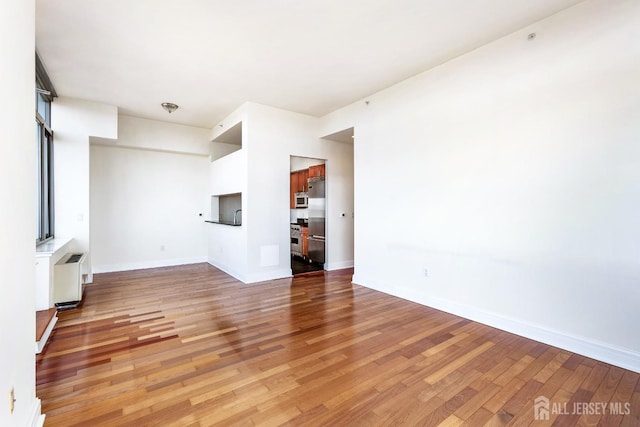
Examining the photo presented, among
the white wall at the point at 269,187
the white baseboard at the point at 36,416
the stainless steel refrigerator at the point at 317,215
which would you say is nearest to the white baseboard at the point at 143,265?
the white wall at the point at 269,187

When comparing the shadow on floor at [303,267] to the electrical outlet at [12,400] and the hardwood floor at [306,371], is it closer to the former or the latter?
the hardwood floor at [306,371]

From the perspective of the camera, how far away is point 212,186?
6.32 metres

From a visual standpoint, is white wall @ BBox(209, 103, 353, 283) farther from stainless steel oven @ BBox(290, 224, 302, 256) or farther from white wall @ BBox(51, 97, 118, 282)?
white wall @ BBox(51, 97, 118, 282)

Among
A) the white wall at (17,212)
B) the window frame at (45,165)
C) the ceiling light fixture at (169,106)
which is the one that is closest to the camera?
the white wall at (17,212)

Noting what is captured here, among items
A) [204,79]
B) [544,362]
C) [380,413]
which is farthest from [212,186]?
[544,362]

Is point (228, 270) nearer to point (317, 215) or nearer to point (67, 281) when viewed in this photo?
point (317, 215)

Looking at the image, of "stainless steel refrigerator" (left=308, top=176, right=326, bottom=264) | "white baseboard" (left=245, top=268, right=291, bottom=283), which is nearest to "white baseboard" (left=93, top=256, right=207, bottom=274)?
"white baseboard" (left=245, top=268, right=291, bottom=283)

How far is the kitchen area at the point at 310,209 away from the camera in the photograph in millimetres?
5695

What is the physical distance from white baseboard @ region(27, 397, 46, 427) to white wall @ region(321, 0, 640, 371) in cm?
352

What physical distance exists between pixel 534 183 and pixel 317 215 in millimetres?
3701

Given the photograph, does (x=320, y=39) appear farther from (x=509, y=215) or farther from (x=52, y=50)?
(x=52, y=50)

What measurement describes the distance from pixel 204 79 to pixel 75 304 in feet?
10.8

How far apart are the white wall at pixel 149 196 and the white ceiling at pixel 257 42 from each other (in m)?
1.39

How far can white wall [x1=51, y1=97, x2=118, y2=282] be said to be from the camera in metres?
4.38
